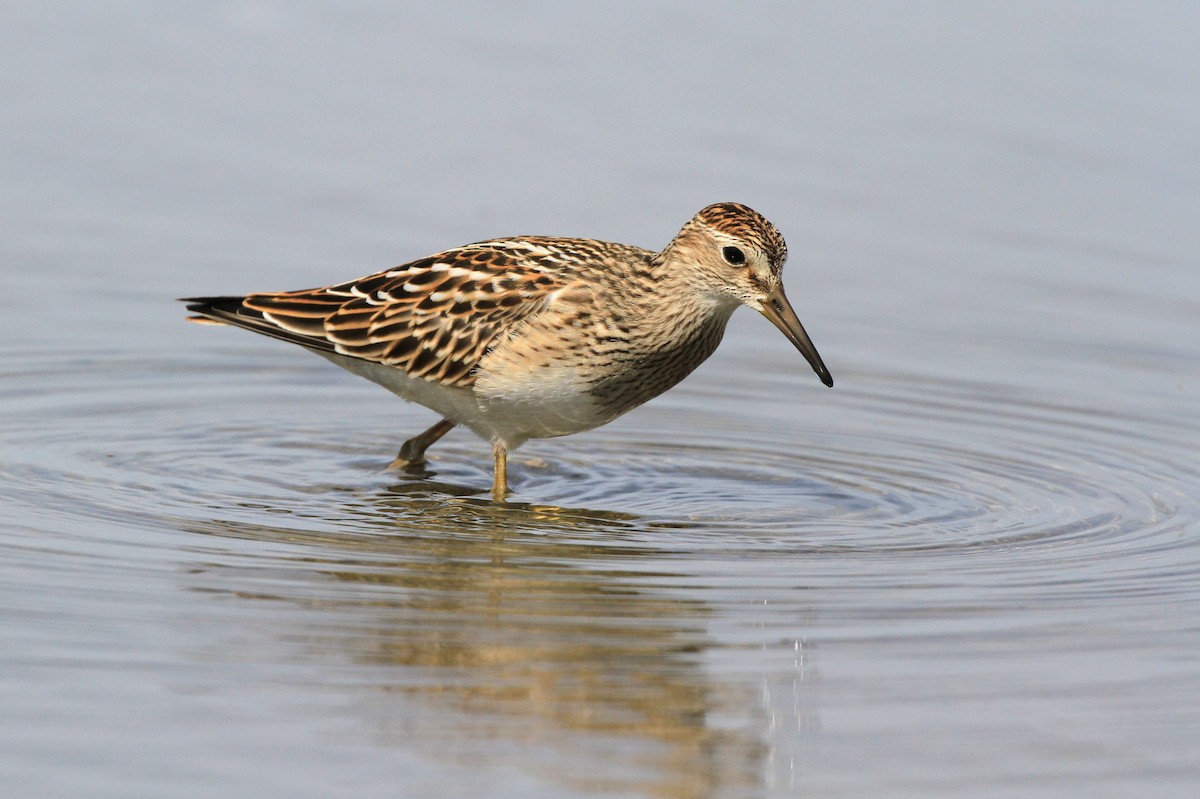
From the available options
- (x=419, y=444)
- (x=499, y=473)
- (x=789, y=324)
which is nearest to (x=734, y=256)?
(x=789, y=324)

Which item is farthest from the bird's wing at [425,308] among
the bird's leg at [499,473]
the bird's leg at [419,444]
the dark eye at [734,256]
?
the dark eye at [734,256]

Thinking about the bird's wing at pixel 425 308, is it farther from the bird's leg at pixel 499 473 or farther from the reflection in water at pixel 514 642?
the reflection in water at pixel 514 642

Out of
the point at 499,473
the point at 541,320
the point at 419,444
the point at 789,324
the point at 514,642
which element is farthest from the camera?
the point at 419,444

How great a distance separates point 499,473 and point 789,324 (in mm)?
1943

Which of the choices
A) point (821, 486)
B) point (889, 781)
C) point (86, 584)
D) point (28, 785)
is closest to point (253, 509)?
point (86, 584)

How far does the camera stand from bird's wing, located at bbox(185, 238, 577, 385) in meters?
11.3

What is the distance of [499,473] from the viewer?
1148cm

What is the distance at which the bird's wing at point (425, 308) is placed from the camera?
11.3 m

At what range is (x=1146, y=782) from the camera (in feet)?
22.3

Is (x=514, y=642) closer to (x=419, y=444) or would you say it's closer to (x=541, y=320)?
(x=541, y=320)

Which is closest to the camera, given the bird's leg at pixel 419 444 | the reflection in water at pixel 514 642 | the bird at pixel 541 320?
the reflection in water at pixel 514 642

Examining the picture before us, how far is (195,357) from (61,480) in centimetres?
331

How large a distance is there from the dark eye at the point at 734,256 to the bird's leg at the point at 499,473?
1.78 meters


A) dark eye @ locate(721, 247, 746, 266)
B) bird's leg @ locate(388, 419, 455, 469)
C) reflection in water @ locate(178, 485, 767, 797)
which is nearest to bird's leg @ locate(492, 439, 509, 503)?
bird's leg @ locate(388, 419, 455, 469)
